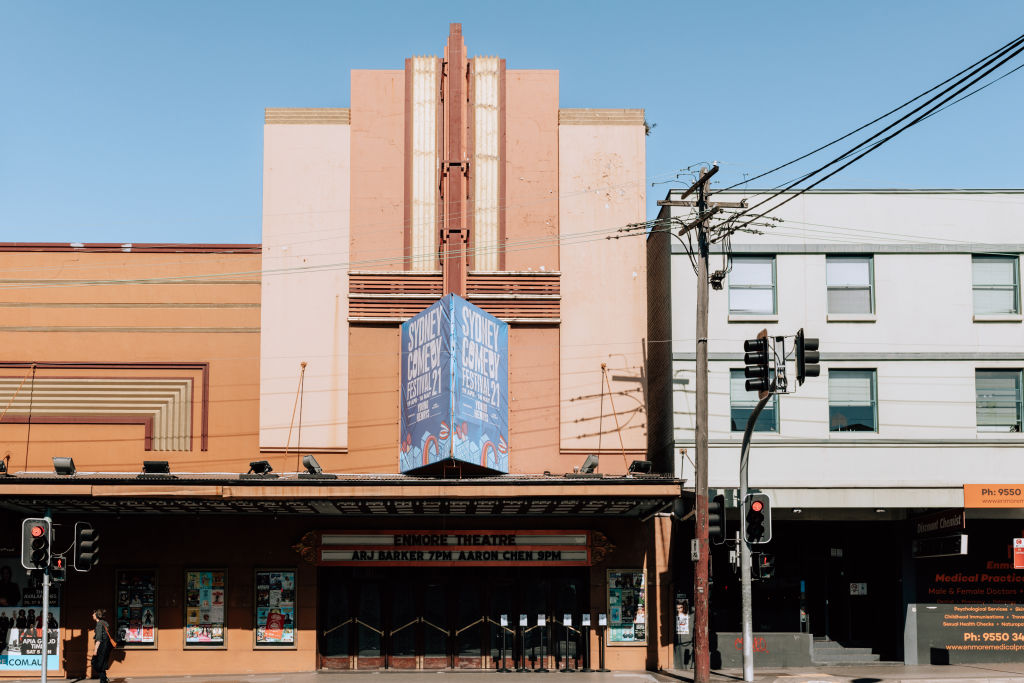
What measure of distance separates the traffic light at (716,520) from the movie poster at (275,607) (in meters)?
11.5

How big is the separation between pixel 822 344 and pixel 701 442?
5.99 metres

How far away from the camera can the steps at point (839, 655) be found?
31750 mm

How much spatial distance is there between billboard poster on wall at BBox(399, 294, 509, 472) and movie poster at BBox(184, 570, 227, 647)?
579 centimetres

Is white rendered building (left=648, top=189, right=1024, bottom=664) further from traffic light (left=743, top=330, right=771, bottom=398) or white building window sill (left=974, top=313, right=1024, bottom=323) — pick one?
traffic light (left=743, top=330, right=771, bottom=398)

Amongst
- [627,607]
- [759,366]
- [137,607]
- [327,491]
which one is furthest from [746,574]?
[137,607]

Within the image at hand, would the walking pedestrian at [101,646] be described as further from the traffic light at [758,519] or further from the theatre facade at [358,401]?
the traffic light at [758,519]

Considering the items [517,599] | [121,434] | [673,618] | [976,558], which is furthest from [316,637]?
[976,558]

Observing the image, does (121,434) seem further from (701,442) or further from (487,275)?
(701,442)

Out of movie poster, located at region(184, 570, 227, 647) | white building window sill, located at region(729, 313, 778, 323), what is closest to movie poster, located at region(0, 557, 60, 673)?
movie poster, located at region(184, 570, 227, 647)

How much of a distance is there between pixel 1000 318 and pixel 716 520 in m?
10.5

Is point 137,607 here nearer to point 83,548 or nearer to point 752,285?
point 83,548

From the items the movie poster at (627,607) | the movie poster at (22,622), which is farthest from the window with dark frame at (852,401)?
the movie poster at (22,622)

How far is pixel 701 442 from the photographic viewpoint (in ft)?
87.9

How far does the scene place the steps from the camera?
31.8 m
